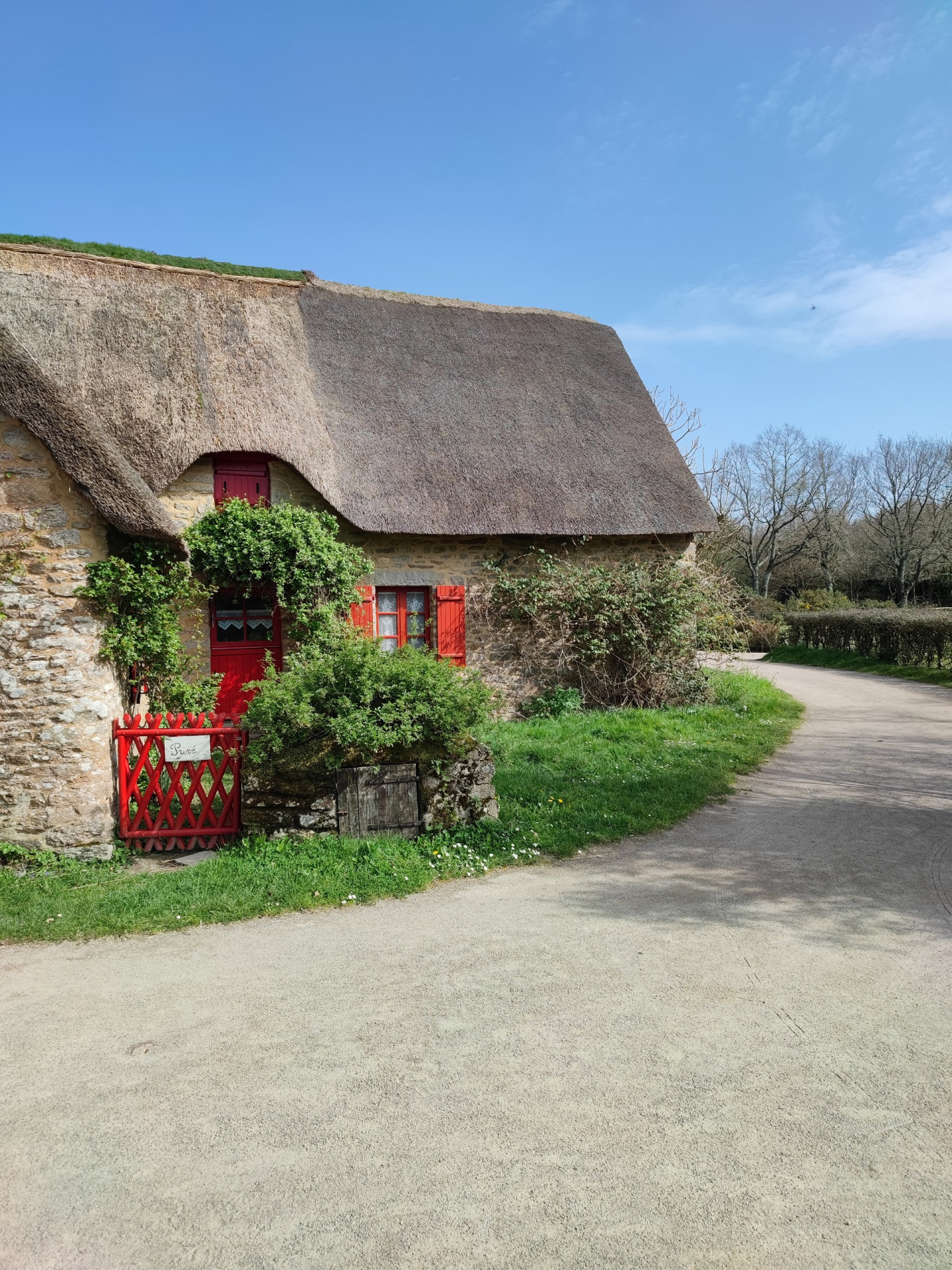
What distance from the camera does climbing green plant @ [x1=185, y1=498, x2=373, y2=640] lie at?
10.0m

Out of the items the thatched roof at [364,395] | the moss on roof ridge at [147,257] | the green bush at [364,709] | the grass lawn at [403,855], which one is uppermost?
the moss on roof ridge at [147,257]

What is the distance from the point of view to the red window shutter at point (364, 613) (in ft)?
36.7

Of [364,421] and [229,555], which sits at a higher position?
[364,421]

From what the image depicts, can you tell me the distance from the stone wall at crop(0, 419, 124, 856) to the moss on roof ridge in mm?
7639

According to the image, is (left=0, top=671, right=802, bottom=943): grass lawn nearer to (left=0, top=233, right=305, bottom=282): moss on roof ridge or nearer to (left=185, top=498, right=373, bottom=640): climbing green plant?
(left=185, top=498, right=373, bottom=640): climbing green plant

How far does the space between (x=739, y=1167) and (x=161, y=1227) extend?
6.23ft

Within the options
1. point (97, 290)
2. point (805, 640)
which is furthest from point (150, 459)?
point (805, 640)

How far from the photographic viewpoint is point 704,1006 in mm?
3875

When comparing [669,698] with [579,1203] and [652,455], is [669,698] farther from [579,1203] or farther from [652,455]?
[579,1203]

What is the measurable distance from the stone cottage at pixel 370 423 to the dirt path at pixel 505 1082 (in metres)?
3.53

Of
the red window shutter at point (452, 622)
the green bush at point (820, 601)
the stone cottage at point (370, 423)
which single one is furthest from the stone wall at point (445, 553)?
the green bush at point (820, 601)

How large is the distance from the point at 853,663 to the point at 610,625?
32.8ft

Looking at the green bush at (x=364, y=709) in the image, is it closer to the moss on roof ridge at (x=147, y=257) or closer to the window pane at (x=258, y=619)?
the window pane at (x=258, y=619)

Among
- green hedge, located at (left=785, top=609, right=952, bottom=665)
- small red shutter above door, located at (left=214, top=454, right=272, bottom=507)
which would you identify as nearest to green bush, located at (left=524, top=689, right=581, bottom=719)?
small red shutter above door, located at (left=214, top=454, right=272, bottom=507)
